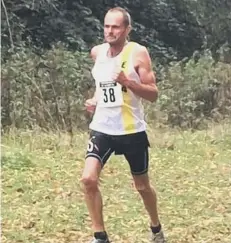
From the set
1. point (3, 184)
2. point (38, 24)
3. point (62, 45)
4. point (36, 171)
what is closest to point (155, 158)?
point (36, 171)

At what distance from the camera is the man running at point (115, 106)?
18.4 ft

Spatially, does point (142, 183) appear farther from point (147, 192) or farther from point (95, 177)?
point (95, 177)

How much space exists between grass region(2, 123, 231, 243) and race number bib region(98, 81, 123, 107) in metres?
1.19

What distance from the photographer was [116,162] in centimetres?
962

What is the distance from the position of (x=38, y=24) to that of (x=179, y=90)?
4.01 metres

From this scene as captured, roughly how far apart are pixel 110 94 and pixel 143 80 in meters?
0.26

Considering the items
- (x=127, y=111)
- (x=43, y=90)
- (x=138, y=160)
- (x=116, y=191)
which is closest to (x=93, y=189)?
(x=138, y=160)

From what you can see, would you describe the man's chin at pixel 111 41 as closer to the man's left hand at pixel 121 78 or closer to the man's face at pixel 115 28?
the man's face at pixel 115 28

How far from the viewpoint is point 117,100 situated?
5.66 metres

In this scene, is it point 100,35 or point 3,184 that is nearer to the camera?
point 3,184

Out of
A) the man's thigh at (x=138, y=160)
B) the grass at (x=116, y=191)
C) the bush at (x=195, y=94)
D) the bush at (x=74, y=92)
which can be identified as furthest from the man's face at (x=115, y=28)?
the bush at (x=195, y=94)

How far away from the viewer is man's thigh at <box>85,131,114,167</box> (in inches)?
224

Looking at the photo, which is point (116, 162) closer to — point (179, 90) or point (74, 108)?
point (74, 108)

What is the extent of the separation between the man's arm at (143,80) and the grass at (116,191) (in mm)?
1303
